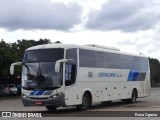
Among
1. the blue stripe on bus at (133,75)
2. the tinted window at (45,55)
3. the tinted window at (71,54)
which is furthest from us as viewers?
the blue stripe on bus at (133,75)

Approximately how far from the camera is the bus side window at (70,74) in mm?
20050

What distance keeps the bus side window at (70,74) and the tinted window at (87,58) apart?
2.99 ft

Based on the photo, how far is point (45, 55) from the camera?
66.1 feet

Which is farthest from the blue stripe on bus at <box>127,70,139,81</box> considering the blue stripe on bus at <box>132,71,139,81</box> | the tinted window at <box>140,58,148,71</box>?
the tinted window at <box>140,58,148,71</box>

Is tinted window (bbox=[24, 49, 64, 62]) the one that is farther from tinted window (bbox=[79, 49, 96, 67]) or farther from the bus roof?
tinted window (bbox=[79, 49, 96, 67])

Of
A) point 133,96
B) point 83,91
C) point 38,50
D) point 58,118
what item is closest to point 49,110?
point 83,91

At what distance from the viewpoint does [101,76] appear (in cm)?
2370

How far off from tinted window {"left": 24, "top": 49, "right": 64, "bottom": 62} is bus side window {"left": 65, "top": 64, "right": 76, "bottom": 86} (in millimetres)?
700

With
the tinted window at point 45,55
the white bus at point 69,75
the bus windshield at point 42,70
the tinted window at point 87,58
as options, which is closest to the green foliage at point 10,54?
the white bus at point 69,75

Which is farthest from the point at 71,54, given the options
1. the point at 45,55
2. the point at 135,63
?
the point at 135,63

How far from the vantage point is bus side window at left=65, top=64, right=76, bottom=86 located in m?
20.0

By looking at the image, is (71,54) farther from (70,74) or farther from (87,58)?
(87,58)

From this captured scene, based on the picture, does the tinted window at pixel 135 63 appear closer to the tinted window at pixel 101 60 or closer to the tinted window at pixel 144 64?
the tinted window at pixel 144 64

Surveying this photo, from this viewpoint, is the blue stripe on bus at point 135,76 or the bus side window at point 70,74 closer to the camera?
the bus side window at point 70,74
